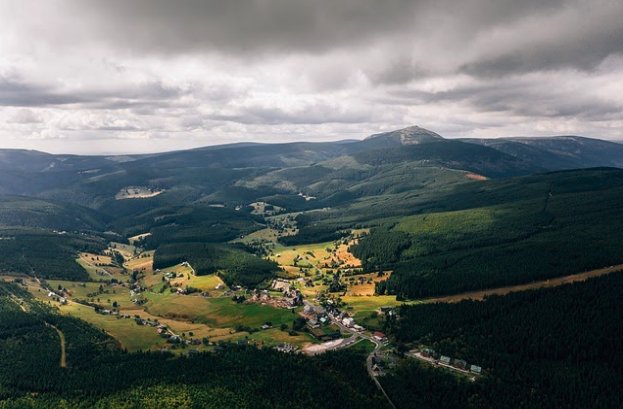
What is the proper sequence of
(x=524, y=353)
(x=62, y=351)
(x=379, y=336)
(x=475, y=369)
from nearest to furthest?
(x=475, y=369) → (x=524, y=353) → (x=62, y=351) → (x=379, y=336)

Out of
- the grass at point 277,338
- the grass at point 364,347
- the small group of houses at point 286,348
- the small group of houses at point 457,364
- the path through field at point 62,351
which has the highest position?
the small group of houses at point 457,364

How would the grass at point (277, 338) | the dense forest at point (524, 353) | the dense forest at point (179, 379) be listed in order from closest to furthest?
the dense forest at point (179, 379), the dense forest at point (524, 353), the grass at point (277, 338)

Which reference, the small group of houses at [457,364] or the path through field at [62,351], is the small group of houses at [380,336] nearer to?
the small group of houses at [457,364]

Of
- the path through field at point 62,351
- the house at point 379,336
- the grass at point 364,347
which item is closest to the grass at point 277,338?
the grass at point 364,347

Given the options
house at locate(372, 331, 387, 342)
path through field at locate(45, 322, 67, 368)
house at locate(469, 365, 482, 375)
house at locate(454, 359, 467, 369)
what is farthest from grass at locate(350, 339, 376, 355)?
path through field at locate(45, 322, 67, 368)

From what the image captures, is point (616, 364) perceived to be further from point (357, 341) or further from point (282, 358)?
point (282, 358)

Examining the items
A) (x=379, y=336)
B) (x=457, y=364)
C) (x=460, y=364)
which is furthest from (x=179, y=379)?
(x=460, y=364)

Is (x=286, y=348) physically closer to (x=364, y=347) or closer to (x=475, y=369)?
(x=364, y=347)
